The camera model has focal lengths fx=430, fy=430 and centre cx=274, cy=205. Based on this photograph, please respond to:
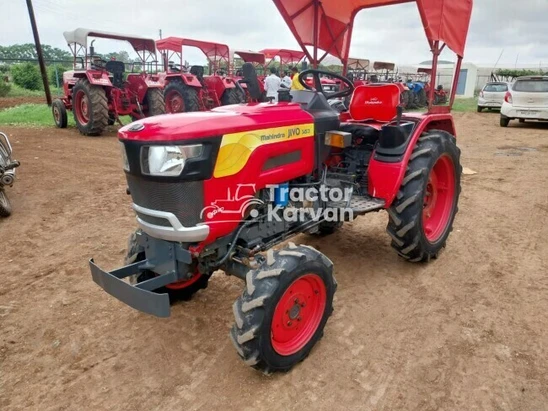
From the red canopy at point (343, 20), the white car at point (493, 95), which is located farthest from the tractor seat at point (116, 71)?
the white car at point (493, 95)

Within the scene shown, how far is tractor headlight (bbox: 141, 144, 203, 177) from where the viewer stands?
2.12 metres

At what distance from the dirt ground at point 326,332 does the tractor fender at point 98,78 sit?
510 cm

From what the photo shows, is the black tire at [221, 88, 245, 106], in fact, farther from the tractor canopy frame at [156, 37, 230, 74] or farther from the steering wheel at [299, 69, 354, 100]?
the steering wheel at [299, 69, 354, 100]

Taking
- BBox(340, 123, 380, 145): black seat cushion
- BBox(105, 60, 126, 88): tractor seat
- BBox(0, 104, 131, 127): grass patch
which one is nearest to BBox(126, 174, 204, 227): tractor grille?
BBox(340, 123, 380, 145): black seat cushion

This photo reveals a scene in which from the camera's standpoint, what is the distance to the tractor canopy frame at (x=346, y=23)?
3248 mm

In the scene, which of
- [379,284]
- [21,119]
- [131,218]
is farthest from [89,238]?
[21,119]

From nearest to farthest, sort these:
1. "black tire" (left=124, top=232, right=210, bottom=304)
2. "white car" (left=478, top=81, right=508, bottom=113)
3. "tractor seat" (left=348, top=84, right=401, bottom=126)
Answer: "black tire" (left=124, top=232, right=210, bottom=304) → "tractor seat" (left=348, top=84, right=401, bottom=126) → "white car" (left=478, top=81, right=508, bottom=113)

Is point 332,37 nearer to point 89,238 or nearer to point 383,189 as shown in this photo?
point 383,189

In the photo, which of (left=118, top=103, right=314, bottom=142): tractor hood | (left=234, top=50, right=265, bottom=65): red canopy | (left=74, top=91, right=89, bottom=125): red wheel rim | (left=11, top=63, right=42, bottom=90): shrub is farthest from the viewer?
(left=11, top=63, right=42, bottom=90): shrub

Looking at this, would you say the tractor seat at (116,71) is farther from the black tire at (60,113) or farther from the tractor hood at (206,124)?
the tractor hood at (206,124)

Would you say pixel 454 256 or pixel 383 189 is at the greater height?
pixel 383 189

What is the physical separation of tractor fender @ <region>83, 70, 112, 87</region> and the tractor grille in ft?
25.4

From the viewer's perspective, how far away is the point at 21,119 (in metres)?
11.6

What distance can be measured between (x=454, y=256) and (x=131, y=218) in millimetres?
3294
